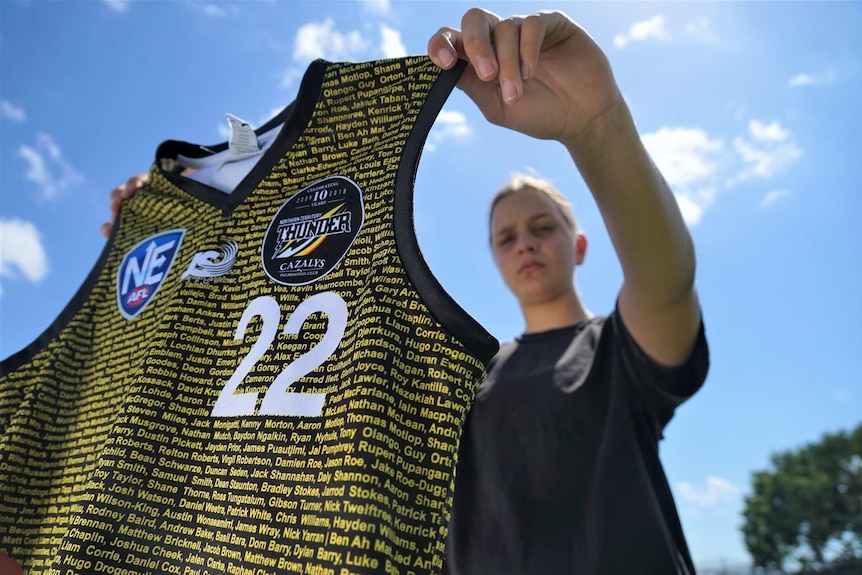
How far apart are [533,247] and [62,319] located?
181 cm

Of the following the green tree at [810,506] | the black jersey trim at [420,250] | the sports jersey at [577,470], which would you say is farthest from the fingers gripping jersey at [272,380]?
the green tree at [810,506]

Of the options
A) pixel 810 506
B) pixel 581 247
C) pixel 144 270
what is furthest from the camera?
pixel 810 506

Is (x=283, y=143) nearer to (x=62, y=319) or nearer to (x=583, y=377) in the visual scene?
(x=62, y=319)

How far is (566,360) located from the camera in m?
2.11

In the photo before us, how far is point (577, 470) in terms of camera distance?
5.95ft

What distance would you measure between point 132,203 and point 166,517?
1.23 meters

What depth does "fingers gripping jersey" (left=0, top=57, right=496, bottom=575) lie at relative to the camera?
37.1 inches

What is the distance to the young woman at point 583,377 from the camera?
1.23 m

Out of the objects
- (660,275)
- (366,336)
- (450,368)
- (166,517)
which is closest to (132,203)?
(166,517)

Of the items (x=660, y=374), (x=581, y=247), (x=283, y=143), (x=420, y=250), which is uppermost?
(x=581, y=247)

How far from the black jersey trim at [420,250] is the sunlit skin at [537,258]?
1.29m

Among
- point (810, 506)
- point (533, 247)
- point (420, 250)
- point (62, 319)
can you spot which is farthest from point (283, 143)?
point (810, 506)

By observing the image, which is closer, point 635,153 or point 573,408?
point 635,153

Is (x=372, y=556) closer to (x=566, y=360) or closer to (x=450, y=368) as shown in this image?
(x=450, y=368)
